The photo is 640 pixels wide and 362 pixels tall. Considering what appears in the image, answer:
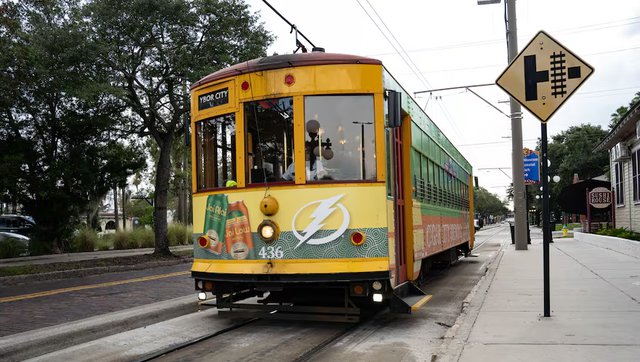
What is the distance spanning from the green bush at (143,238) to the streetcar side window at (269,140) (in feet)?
66.9

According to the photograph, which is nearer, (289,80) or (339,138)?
(339,138)

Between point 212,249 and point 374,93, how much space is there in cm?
287

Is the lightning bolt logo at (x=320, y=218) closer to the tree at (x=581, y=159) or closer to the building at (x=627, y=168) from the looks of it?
the building at (x=627, y=168)

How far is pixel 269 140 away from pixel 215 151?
875 mm

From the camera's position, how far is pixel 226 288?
7375 millimetres

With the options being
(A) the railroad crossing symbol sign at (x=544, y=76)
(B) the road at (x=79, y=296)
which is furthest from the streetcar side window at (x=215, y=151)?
(A) the railroad crossing symbol sign at (x=544, y=76)

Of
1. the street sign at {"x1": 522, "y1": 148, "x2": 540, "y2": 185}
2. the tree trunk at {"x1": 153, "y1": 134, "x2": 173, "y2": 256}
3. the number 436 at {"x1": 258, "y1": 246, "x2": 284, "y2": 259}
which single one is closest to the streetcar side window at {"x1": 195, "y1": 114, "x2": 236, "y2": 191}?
the number 436 at {"x1": 258, "y1": 246, "x2": 284, "y2": 259}

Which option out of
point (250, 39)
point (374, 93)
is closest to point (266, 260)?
point (374, 93)

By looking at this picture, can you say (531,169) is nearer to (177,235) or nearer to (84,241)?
(177,235)

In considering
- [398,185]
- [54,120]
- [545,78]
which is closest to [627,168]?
[545,78]

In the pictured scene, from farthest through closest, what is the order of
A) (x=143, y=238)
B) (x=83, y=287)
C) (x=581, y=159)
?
(x=581, y=159), (x=143, y=238), (x=83, y=287)

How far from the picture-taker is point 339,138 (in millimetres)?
6926

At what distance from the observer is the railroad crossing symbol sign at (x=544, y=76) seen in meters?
7.32

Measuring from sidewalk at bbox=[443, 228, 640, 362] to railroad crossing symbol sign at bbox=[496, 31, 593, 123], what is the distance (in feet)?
8.72
